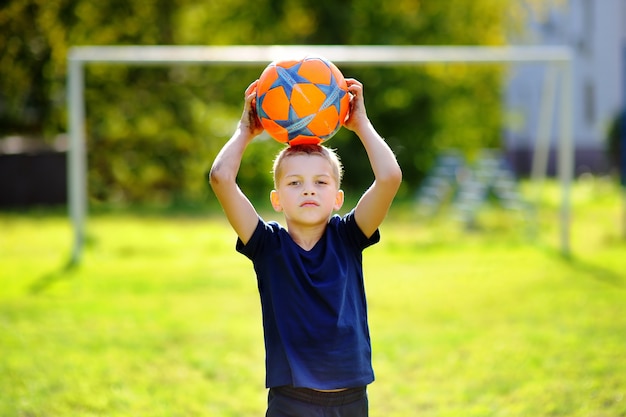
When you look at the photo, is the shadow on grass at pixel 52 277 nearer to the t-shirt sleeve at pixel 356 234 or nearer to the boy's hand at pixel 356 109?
the boy's hand at pixel 356 109

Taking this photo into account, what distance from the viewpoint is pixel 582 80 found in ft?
95.2

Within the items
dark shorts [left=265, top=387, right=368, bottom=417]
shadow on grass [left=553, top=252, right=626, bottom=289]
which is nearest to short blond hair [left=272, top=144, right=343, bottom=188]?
dark shorts [left=265, top=387, right=368, bottom=417]

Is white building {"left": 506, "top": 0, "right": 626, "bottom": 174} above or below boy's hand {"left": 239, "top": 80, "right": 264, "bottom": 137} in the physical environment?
above

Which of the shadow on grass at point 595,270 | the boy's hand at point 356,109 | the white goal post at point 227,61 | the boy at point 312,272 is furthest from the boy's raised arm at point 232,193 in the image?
the white goal post at point 227,61

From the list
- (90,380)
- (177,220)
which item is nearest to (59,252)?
(177,220)

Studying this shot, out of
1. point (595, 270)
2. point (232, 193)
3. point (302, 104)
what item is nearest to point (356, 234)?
point (232, 193)

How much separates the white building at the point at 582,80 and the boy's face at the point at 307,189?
23941 millimetres

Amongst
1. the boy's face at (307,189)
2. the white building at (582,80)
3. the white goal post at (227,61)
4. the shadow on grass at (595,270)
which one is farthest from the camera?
the white building at (582,80)

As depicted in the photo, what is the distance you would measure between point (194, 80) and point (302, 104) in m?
17.9

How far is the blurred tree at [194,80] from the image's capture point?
1978 cm

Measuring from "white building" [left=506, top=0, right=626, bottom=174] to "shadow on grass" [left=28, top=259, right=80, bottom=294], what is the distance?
18636mm

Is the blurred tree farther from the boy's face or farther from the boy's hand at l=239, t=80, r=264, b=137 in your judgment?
the boy's face

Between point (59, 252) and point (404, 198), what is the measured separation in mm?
10779

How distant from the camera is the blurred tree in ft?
64.9
